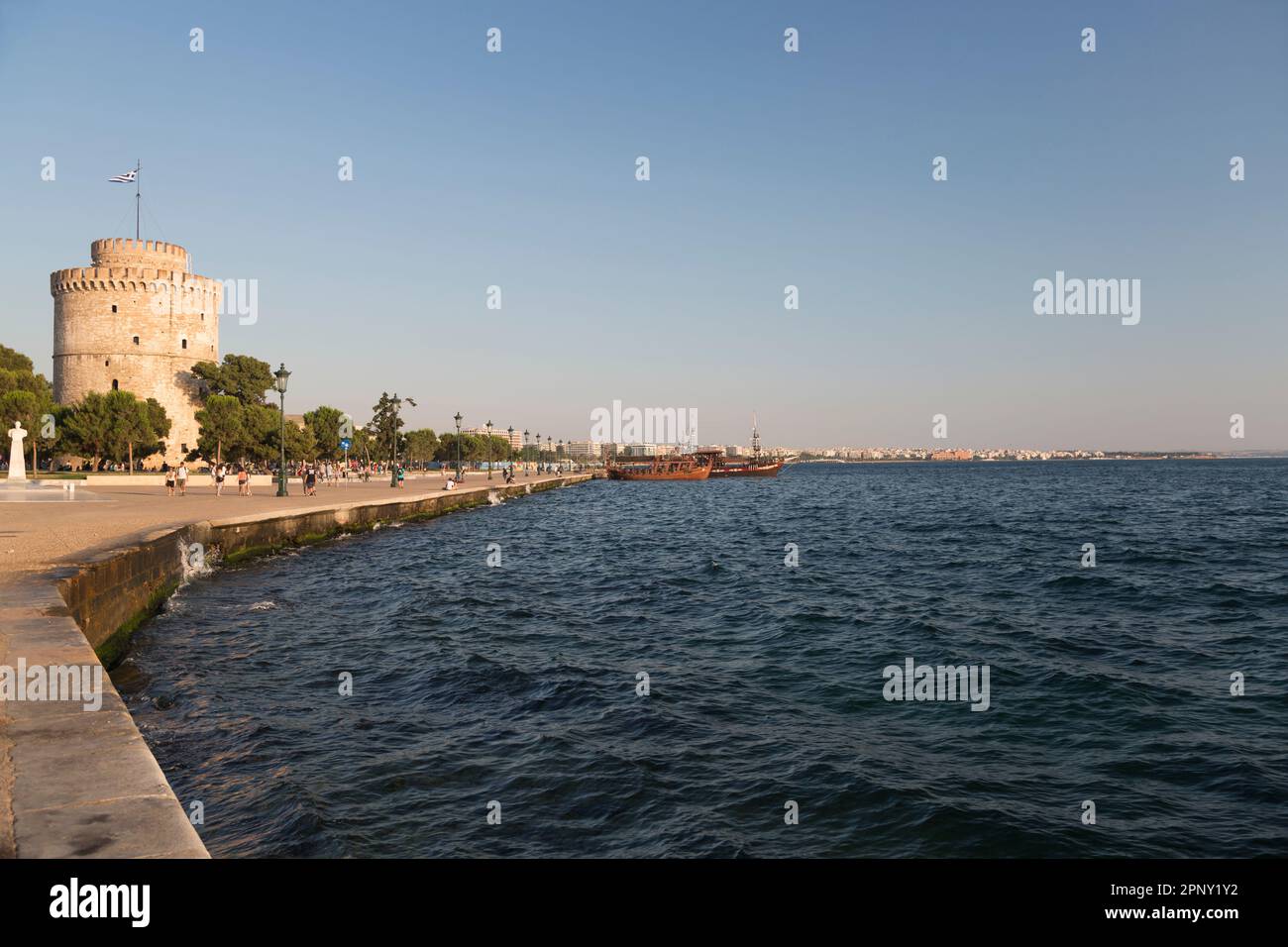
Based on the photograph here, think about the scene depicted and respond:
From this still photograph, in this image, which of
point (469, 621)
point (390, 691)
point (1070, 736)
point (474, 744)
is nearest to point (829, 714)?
point (1070, 736)

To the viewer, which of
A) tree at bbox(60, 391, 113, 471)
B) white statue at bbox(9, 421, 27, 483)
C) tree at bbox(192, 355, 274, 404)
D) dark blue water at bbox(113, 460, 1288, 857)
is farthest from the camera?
tree at bbox(192, 355, 274, 404)

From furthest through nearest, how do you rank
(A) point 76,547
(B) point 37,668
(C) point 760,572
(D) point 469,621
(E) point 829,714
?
(C) point 760,572 < (D) point 469,621 < (A) point 76,547 < (E) point 829,714 < (B) point 37,668

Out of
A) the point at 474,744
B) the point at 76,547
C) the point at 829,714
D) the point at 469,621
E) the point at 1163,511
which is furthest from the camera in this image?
the point at 1163,511

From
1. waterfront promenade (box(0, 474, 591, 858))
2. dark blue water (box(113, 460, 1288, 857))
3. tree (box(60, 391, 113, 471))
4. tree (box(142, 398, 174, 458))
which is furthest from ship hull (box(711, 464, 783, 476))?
dark blue water (box(113, 460, 1288, 857))

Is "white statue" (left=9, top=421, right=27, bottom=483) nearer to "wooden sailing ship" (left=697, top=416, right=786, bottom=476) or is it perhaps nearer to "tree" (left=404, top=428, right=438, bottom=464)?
"tree" (left=404, top=428, right=438, bottom=464)

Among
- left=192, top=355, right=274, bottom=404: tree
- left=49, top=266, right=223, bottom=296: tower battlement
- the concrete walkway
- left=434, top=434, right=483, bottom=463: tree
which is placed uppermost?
left=49, top=266, right=223, bottom=296: tower battlement

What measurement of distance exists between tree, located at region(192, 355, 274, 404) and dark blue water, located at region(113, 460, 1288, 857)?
66188mm

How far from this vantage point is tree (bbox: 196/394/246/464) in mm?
66250

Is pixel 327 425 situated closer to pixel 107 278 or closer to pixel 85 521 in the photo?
pixel 107 278

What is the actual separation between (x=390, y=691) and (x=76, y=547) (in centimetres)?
786

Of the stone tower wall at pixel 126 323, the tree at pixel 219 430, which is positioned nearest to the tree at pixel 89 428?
the tree at pixel 219 430

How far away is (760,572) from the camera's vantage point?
24.6 m

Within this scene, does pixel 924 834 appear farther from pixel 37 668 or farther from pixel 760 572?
pixel 760 572
